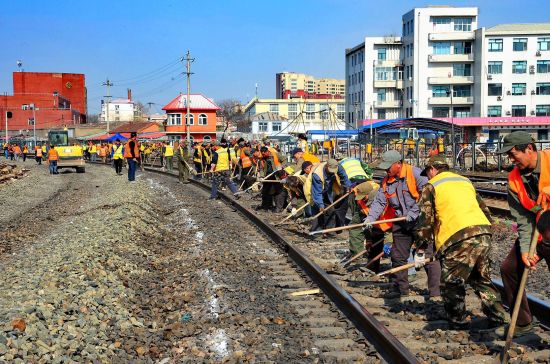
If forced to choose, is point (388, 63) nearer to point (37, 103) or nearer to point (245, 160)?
point (37, 103)

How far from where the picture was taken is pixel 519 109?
73.9m

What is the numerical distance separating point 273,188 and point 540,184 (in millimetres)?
11601

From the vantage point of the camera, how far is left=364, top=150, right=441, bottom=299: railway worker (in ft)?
23.4

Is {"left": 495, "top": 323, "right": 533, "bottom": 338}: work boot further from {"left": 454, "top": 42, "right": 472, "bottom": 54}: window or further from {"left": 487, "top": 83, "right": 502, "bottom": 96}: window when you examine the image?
{"left": 454, "top": 42, "right": 472, "bottom": 54}: window

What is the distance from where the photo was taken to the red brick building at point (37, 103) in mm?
110188

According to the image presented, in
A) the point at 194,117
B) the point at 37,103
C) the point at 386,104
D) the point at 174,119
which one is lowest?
the point at 174,119

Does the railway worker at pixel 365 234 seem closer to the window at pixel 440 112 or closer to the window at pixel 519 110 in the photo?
the window at pixel 519 110

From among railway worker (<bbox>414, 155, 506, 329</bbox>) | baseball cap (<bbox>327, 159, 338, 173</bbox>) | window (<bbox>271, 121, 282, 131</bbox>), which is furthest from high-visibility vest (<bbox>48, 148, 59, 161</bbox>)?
window (<bbox>271, 121, 282, 131</bbox>)

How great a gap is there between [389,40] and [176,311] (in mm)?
78120

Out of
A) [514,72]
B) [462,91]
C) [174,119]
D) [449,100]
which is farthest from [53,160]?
[514,72]

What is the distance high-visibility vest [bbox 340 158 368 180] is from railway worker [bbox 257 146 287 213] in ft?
17.6

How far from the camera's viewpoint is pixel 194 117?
85062mm

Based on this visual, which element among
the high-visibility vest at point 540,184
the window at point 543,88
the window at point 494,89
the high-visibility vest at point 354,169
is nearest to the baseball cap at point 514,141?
the high-visibility vest at point 540,184

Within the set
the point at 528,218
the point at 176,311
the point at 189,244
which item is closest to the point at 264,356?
the point at 176,311
